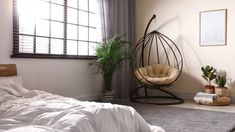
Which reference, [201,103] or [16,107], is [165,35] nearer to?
[201,103]

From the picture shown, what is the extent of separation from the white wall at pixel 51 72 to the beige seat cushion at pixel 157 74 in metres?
0.86

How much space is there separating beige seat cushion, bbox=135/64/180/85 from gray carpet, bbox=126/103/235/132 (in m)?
0.67

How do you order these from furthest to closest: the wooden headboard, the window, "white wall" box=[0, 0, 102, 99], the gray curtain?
the gray curtain, the window, "white wall" box=[0, 0, 102, 99], the wooden headboard

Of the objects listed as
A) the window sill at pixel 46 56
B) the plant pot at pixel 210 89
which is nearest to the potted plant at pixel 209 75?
the plant pot at pixel 210 89

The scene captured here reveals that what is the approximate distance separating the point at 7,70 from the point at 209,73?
340 centimetres

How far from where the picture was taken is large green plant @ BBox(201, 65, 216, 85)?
15.4 feet

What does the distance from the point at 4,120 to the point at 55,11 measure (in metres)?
3.00

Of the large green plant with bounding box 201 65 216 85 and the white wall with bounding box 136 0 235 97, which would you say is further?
the white wall with bounding box 136 0 235 97

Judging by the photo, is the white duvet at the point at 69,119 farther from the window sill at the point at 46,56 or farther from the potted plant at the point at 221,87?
the potted plant at the point at 221,87

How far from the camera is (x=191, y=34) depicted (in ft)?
17.1

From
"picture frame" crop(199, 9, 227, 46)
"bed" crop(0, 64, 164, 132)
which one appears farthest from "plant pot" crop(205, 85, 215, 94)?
"bed" crop(0, 64, 164, 132)

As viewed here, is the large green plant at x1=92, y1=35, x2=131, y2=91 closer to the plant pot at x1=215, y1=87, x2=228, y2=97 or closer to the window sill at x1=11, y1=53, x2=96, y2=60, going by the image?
the window sill at x1=11, y1=53, x2=96, y2=60

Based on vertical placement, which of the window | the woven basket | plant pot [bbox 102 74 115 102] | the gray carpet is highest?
the window

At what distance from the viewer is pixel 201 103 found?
4625mm
